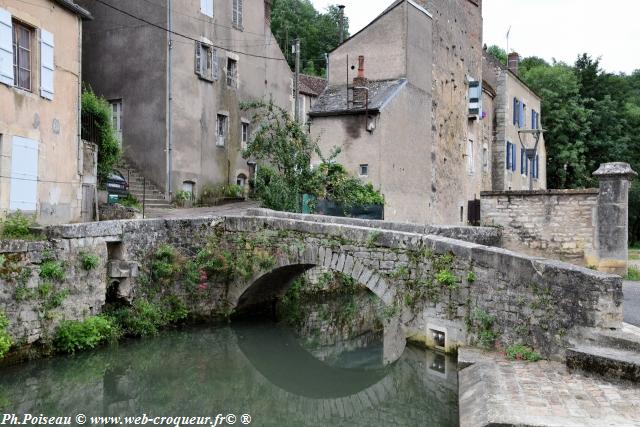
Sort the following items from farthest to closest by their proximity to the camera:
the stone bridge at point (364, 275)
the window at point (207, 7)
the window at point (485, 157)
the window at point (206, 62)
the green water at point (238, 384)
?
the window at point (485, 157) → the window at point (207, 7) → the window at point (206, 62) → the green water at point (238, 384) → the stone bridge at point (364, 275)

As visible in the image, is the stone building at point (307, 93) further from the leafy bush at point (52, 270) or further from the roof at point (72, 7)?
the leafy bush at point (52, 270)

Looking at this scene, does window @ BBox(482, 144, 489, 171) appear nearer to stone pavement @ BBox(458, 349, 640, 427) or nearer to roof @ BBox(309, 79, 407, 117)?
roof @ BBox(309, 79, 407, 117)

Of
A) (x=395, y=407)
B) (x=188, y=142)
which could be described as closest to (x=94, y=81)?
(x=188, y=142)

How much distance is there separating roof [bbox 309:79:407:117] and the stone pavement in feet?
39.0

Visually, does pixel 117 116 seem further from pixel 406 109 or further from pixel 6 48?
pixel 406 109

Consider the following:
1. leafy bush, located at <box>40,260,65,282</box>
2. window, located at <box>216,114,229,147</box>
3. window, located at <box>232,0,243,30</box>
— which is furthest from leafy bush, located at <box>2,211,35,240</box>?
window, located at <box>232,0,243,30</box>

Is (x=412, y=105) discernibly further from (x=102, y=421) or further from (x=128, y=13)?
(x=102, y=421)

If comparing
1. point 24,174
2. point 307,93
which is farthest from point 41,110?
point 307,93

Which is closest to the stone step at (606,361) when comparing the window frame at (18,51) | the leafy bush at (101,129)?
the window frame at (18,51)

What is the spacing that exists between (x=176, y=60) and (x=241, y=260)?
797 cm

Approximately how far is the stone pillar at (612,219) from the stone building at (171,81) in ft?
34.5

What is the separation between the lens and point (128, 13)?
55.1 ft

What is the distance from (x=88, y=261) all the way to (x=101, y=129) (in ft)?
18.6

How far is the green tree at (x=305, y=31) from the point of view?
3753 cm
